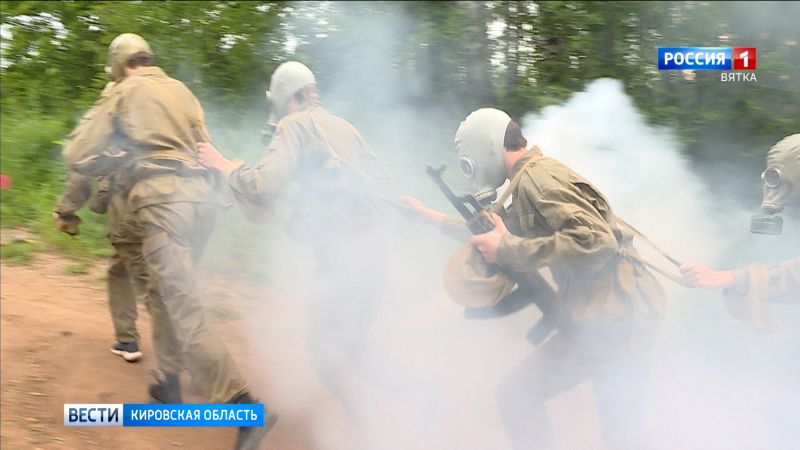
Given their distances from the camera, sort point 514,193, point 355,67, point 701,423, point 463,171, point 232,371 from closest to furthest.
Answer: point 514,193
point 463,171
point 232,371
point 701,423
point 355,67

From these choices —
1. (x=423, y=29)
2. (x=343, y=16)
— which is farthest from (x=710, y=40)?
(x=343, y=16)

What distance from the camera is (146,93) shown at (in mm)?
3852

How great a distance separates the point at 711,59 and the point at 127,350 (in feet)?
13.3

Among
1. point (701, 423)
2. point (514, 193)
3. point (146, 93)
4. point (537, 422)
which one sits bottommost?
point (701, 423)

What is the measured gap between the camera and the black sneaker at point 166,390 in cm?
410

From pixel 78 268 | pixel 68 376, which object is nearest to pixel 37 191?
pixel 78 268

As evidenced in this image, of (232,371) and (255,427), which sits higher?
(232,371)

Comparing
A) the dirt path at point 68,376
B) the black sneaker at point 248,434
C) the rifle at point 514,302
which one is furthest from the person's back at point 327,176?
the dirt path at point 68,376

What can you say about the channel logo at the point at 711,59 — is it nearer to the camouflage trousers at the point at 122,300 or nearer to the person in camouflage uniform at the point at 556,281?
the person in camouflage uniform at the point at 556,281

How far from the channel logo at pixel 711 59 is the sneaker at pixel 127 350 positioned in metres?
3.91

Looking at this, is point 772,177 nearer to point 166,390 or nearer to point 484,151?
point 484,151

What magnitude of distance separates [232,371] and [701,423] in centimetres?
217

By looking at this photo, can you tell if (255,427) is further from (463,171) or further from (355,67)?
(355,67)

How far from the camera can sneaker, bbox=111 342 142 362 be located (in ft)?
14.2
